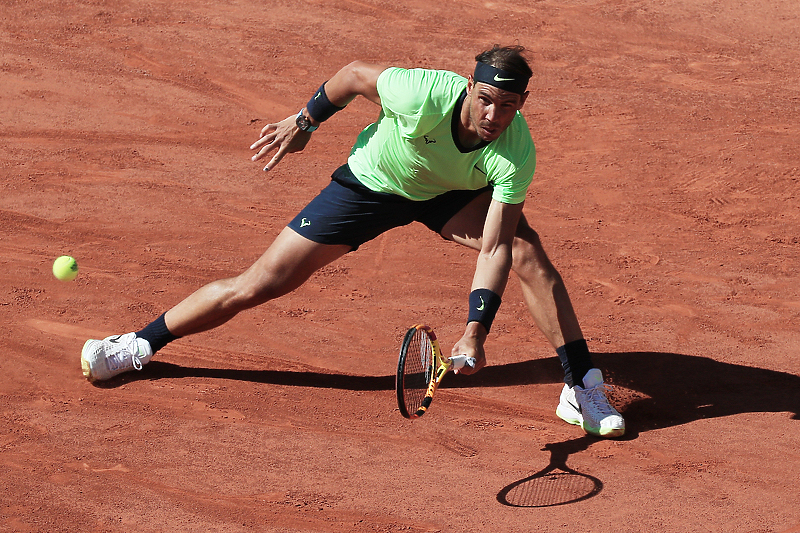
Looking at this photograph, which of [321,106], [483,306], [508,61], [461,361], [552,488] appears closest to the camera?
[461,361]

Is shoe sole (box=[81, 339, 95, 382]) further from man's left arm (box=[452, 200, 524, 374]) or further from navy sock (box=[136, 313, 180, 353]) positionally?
man's left arm (box=[452, 200, 524, 374])

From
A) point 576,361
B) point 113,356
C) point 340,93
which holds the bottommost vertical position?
point 113,356

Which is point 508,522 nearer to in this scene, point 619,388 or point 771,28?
point 619,388

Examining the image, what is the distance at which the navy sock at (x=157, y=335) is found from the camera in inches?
197

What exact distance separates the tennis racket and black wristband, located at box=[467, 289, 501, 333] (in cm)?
21

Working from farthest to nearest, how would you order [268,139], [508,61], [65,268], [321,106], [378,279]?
[378,279]
[65,268]
[268,139]
[321,106]
[508,61]

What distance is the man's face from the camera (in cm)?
413

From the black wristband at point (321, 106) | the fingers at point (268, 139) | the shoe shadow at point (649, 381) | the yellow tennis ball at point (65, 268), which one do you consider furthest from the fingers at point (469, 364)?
the yellow tennis ball at point (65, 268)

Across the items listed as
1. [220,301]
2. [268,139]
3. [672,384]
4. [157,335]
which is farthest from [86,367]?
[672,384]

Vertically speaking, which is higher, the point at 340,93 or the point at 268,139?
the point at 340,93

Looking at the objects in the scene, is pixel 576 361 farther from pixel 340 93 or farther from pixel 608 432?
pixel 340 93

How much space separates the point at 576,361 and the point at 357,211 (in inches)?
54.9

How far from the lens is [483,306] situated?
422 cm

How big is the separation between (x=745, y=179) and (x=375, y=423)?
3.91m
